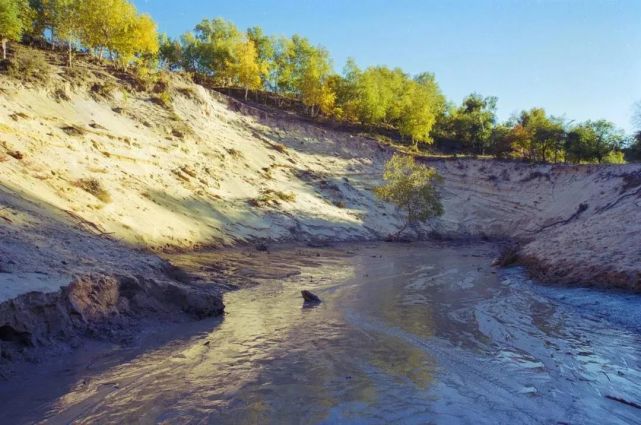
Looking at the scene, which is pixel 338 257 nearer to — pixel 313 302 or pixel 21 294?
pixel 313 302

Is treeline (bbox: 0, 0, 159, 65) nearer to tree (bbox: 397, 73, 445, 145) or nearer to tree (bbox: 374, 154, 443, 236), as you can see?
tree (bbox: 374, 154, 443, 236)

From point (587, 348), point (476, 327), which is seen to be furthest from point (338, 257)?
point (587, 348)

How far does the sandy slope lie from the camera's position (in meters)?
13.0

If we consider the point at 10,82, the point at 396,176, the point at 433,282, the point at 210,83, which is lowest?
the point at 433,282

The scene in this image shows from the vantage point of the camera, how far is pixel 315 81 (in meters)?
56.1

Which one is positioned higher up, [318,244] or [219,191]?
[219,191]

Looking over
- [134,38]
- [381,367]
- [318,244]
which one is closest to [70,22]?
[134,38]

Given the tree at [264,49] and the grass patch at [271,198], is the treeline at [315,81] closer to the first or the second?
the tree at [264,49]

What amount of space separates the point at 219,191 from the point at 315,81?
32.1 m

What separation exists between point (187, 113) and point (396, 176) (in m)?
17.8

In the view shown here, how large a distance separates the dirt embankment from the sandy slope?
3.7 inches

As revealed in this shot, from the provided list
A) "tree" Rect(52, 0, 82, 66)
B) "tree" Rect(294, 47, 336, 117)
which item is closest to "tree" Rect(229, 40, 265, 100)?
"tree" Rect(294, 47, 336, 117)

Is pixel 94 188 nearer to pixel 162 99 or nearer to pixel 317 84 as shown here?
pixel 162 99

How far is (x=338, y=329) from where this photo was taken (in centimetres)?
930
